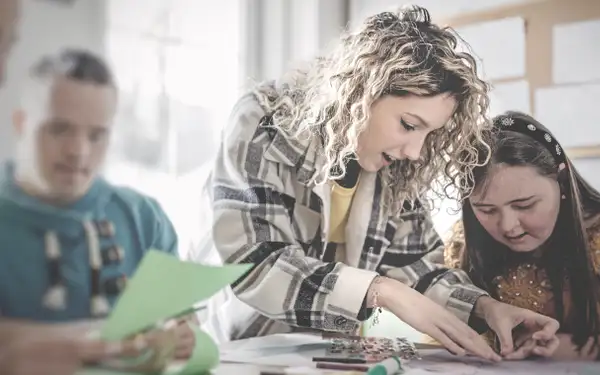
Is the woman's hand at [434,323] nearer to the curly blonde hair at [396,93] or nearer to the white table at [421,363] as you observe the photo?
the white table at [421,363]

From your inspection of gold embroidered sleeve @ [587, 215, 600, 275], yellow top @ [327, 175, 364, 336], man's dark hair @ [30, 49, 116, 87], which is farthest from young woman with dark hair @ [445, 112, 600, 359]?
man's dark hair @ [30, 49, 116, 87]

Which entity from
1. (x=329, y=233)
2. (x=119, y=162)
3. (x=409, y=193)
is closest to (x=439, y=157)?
(x=409, y=193)

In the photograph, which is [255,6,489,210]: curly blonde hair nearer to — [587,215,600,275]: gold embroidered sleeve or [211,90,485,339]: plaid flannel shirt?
[211,90,485,339]: plaid flannel shirt

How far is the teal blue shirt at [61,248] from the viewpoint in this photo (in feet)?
1.63

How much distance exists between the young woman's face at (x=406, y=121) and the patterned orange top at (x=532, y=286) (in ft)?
0.61

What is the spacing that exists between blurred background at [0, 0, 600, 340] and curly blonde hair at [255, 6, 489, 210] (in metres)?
0.04

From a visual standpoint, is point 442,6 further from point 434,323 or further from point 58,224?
point 58,224

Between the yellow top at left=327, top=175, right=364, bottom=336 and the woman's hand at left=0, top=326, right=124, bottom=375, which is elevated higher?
the yellow top at left=327, top=175, right=364, bottom=336

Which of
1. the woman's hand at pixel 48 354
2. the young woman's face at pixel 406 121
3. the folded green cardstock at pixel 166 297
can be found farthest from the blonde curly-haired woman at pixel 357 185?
the woman's hand at pixel 48 354

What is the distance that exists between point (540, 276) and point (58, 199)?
0.58 metres

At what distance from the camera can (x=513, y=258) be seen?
2.88 ft

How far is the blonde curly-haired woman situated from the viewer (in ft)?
2.63

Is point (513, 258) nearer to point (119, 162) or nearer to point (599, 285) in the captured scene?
point (599, 285)

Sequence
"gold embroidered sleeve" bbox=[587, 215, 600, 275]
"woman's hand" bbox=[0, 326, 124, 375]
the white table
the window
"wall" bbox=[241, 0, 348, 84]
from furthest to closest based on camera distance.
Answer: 1. "wall" bbox=[241, 0, 348, 84]
2. "gold embroidered sleeve" bbox=[587, 215, 600, 275]
3. the white table
4. the window
5. "woman's hand" bbox=[0, 326, 124, 375]
